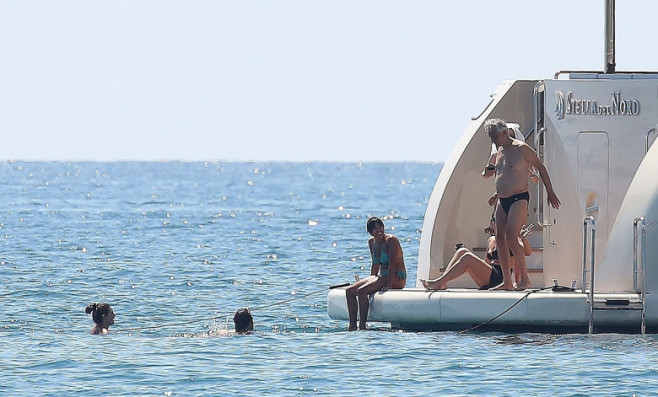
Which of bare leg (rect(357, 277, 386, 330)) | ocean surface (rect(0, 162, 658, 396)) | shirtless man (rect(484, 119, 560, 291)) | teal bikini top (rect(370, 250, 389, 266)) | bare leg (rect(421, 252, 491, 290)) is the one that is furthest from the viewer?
teal bikini top (rect(370, 250, 389, 266))

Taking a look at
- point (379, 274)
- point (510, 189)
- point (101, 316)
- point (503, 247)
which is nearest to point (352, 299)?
point (379, 274)

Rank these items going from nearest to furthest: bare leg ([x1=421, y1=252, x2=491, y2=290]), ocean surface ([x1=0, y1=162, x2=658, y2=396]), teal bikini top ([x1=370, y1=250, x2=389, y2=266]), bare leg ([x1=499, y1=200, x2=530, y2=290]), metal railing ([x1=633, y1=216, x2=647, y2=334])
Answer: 1. ocean surface ([x1=0, y1=162, x2=658, y2=396])
2. metal railing ([x1=633, y1=216, x2=647, y2=334])
3. bare leg ([x1=499, y1=200, x2=530, y2=290])
4. bare leg ([x1=421, y1=252, x2=491, y2=290])
5. teal bikini top ([x1=370, y1=250, x2=389, y2=266])

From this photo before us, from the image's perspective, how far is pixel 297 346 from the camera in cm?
1448

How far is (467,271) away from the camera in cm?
1464

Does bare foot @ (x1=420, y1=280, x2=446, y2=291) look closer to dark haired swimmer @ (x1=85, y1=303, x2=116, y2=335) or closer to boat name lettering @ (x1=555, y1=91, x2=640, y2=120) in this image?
boat name lettering @ (x1=555, y1=91, x2=640, y2=120)

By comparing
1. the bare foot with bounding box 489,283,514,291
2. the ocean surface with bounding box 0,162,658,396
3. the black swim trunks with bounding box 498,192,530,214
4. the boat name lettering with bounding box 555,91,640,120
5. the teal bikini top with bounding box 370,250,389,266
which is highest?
the boat name lettering with bounding box 555,91,640,120

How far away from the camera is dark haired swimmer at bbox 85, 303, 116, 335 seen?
15.4m

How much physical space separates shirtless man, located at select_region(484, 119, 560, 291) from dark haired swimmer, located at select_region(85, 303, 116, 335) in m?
4.01

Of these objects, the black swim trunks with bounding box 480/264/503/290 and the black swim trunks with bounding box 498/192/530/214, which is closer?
the black swim trunks with bounding box 498/192/530/214

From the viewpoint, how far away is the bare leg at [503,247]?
46.4 feet

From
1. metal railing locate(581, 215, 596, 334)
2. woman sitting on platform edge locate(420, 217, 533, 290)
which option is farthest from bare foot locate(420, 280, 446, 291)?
metal railing locate(581, 215, 596, 334)

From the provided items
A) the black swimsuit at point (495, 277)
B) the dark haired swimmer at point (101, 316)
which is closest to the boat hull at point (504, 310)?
the black swimsuit at point (495, 277)

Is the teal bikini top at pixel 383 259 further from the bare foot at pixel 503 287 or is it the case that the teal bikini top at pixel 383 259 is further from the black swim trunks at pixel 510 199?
the black swim trunks at pixel 510 199

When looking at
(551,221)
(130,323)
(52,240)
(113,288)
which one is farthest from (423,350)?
(52,240)
